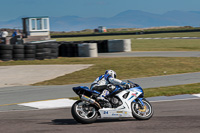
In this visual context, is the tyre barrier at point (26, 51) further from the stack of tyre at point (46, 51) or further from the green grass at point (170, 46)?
the green grass at point (170, 46)

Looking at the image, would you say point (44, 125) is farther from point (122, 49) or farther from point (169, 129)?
point (122, 49)

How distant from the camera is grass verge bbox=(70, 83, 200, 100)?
13.1m

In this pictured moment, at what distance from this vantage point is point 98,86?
8719 mm

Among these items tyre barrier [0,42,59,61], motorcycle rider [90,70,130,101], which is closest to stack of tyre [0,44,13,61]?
tyre barrier [0,42,59,61]

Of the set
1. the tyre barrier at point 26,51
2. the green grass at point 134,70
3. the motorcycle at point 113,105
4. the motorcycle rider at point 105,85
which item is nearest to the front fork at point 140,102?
the motorcycle at point 113,105

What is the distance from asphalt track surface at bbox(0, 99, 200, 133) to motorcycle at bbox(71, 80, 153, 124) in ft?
0.59

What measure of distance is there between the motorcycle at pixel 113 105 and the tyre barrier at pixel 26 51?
16.9 m

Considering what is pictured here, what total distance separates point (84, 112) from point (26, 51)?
57.7ft

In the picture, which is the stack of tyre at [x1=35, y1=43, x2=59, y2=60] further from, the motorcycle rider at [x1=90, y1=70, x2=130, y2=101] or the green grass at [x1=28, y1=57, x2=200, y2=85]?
the motorcycle rider at [x1=90, y1=70, x2=130, y2=101]

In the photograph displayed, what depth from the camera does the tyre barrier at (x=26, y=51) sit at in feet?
81.3

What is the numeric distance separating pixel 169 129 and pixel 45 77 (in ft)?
38.5

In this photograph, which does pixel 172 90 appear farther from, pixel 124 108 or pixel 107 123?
pixel 107 123

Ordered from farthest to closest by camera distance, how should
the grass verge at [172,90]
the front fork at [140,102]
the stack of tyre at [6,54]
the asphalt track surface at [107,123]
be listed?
the stack of tyre at [6,54] < the grass verge at [172,90] < the front fork at [140,102] < the asphalt track surface at [107,123]

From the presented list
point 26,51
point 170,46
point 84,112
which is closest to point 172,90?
Result: point 84,112
